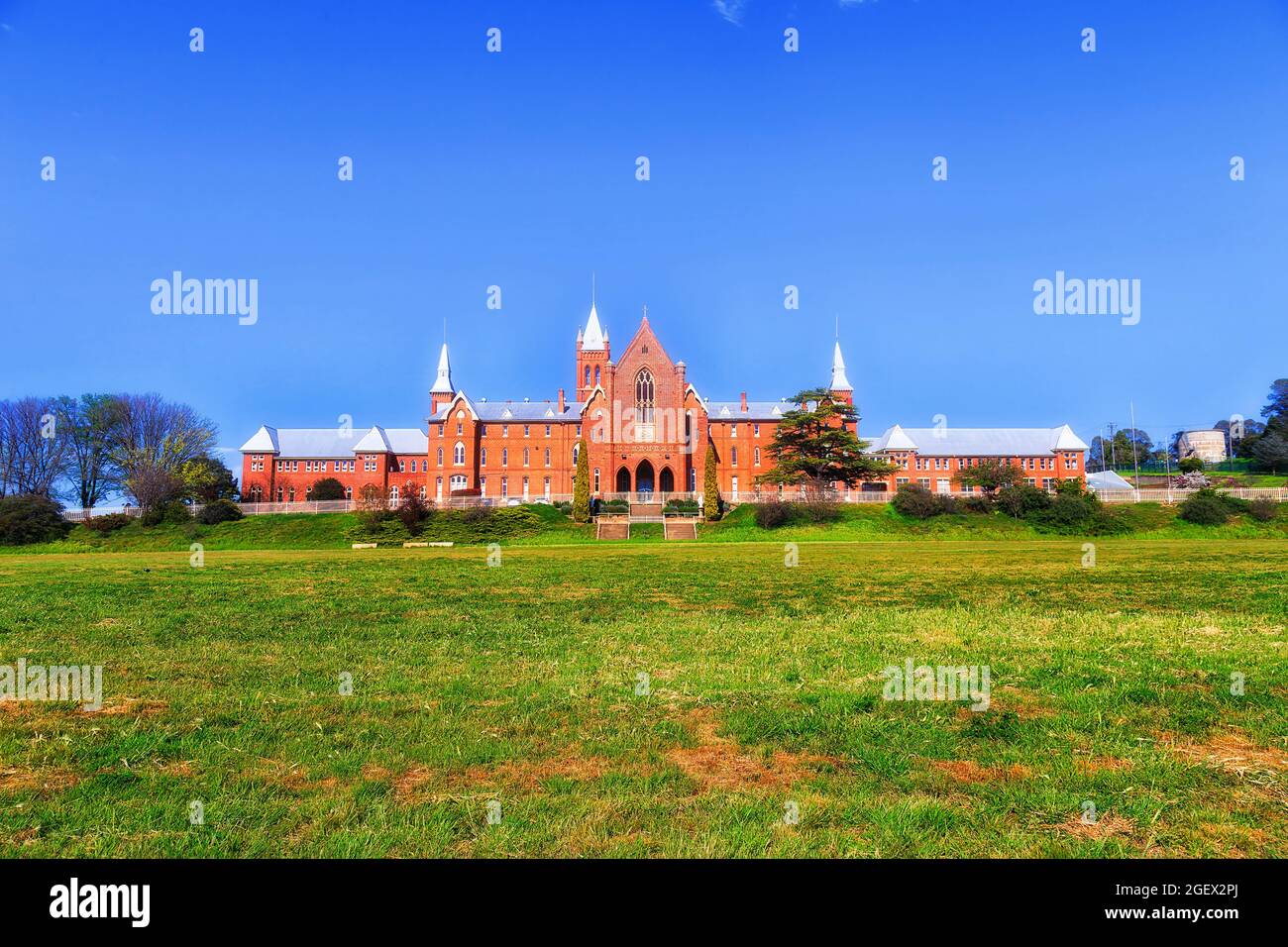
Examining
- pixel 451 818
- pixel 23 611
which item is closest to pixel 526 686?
pixel 451 818

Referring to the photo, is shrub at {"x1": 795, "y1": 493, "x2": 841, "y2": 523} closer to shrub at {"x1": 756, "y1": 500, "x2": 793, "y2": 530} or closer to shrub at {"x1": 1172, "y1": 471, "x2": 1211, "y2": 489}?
shrub at {"x1": 756, "y1": 500, "x2": 793, "y2": 530}

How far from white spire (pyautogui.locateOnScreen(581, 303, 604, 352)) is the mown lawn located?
272ft

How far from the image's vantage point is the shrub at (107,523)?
51844 millimetres

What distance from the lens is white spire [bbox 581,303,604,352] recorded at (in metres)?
93.5

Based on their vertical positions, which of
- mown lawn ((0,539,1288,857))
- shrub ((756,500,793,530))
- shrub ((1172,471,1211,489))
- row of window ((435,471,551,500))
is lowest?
shrub ((756,500,793,530))

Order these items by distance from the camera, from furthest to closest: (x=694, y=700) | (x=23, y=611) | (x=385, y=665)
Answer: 1. (x=23, y=611)
2. (x=385, y=665)
3. (x=694, y=700)

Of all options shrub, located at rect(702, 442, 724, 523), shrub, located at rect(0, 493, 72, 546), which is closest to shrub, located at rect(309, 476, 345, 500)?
shrub, located at rect(0, 493, 72, 546)

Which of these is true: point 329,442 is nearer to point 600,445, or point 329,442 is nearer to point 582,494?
point 600,445

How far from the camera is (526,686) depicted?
7355 millimetres

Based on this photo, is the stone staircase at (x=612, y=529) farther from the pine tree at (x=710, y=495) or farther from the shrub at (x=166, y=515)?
the shrub at (x=166, y=515)

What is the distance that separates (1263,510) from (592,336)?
226 feet

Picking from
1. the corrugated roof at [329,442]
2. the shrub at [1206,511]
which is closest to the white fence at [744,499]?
the shrub at [1206,511]
